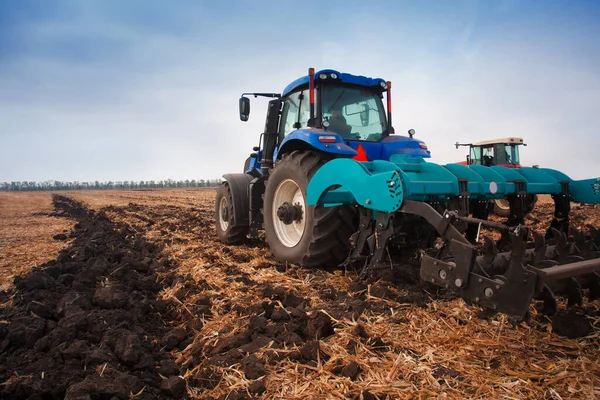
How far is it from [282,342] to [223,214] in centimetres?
492

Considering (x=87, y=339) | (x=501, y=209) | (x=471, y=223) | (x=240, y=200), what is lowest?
(x=87, y=339)

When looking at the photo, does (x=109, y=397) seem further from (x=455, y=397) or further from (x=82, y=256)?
(x=82, y=256)

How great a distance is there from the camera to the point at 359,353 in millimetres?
2562

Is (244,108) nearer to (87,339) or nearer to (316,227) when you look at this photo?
(316,227)

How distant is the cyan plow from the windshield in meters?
0.81

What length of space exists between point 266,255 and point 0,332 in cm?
319

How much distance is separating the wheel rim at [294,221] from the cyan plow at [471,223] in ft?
2.99

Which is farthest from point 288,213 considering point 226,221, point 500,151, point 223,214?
point 500,151

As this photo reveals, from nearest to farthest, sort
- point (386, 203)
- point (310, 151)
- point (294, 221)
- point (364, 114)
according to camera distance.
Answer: point (386, 203), point (310, 151), point (294, 221), point (364, 114)

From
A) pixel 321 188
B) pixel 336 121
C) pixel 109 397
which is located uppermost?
pixel 336 121

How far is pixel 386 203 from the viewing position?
3.39m

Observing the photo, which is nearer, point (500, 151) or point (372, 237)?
point (372, 237)

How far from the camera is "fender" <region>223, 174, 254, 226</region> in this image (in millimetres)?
6676

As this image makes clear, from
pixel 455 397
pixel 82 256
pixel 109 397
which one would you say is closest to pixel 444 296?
pixel 455 397
